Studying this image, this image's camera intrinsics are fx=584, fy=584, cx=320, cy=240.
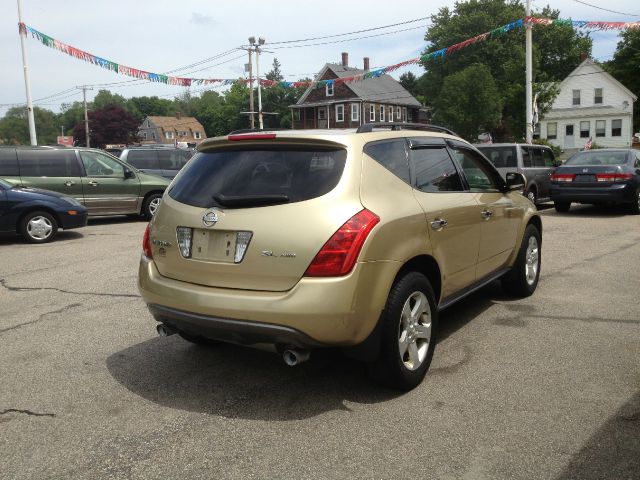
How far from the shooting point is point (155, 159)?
1759 cm

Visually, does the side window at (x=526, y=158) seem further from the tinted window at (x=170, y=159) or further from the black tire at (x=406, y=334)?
the black tire at (x=406, y=334)

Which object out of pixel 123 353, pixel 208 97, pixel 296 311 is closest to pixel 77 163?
pixel 123 353

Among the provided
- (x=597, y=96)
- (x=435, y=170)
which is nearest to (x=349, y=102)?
(x=597, y=96)

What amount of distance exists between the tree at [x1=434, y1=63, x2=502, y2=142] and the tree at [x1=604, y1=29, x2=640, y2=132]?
1865cm

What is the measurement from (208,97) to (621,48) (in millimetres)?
111448

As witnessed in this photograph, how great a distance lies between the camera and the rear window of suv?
3.48 meters

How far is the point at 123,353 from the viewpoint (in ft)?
15.1

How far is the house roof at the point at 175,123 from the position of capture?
4370 inches

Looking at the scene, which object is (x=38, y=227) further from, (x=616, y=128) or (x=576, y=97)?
(x=576, y=97)

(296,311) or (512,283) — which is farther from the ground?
(296,311)

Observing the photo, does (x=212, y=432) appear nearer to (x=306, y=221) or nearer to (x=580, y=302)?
(x=306, y=221)

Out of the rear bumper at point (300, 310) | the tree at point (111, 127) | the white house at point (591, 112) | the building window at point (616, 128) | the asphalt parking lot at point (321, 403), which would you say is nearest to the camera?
the asphalt parking lot at point (321, 403)

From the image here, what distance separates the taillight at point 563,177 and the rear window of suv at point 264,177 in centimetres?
1151

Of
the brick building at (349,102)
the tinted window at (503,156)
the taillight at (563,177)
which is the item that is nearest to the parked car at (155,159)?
the tinted window at (503,156)
